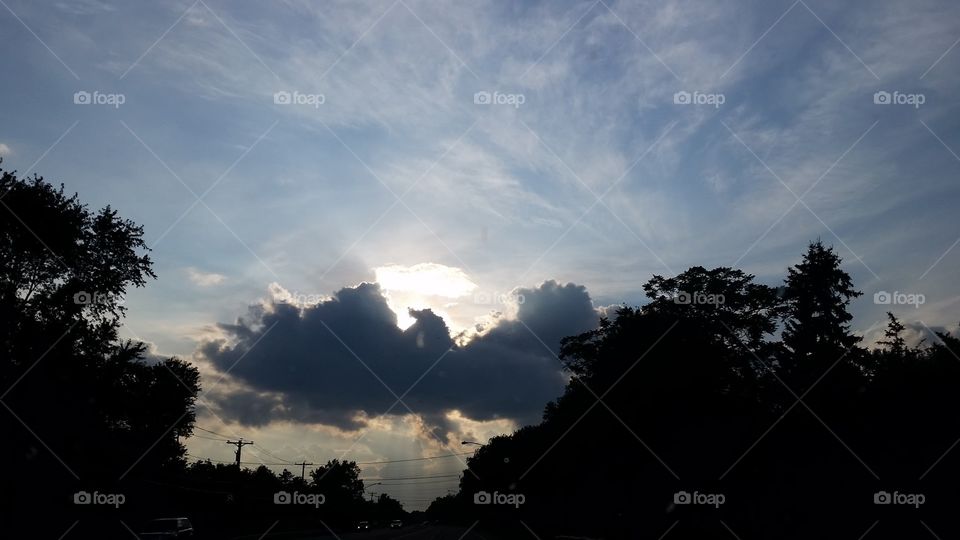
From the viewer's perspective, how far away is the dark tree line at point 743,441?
22.3 metres

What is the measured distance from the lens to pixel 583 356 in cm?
5772

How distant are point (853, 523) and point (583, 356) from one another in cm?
3479

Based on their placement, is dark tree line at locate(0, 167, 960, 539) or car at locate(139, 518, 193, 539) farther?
car at locate(139, 518, 193, 539)

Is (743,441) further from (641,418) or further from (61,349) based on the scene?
(61,349)

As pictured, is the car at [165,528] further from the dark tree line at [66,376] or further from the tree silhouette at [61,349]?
the tree silhouette at [61,349]

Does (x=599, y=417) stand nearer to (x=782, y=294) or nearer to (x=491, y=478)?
(x=782, y=294)

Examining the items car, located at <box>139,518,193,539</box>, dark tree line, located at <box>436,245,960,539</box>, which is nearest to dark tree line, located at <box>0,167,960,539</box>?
dark tree line, located at <box>436,245,960,539</box>

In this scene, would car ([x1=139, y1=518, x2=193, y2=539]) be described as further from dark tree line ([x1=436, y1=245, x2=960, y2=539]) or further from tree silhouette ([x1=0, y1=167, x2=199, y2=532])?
dark tree line ([x1=436, y1=245, x2=960, y2=539])

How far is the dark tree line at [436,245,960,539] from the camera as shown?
22.3 meters

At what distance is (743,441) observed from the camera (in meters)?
31.2

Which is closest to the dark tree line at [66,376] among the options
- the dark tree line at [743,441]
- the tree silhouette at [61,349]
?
the tree silhouette at [61,349]

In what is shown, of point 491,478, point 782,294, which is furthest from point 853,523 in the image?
point 491,478

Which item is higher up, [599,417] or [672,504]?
[599,417]

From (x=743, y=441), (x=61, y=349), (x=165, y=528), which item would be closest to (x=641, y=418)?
(x=743, y=441)
